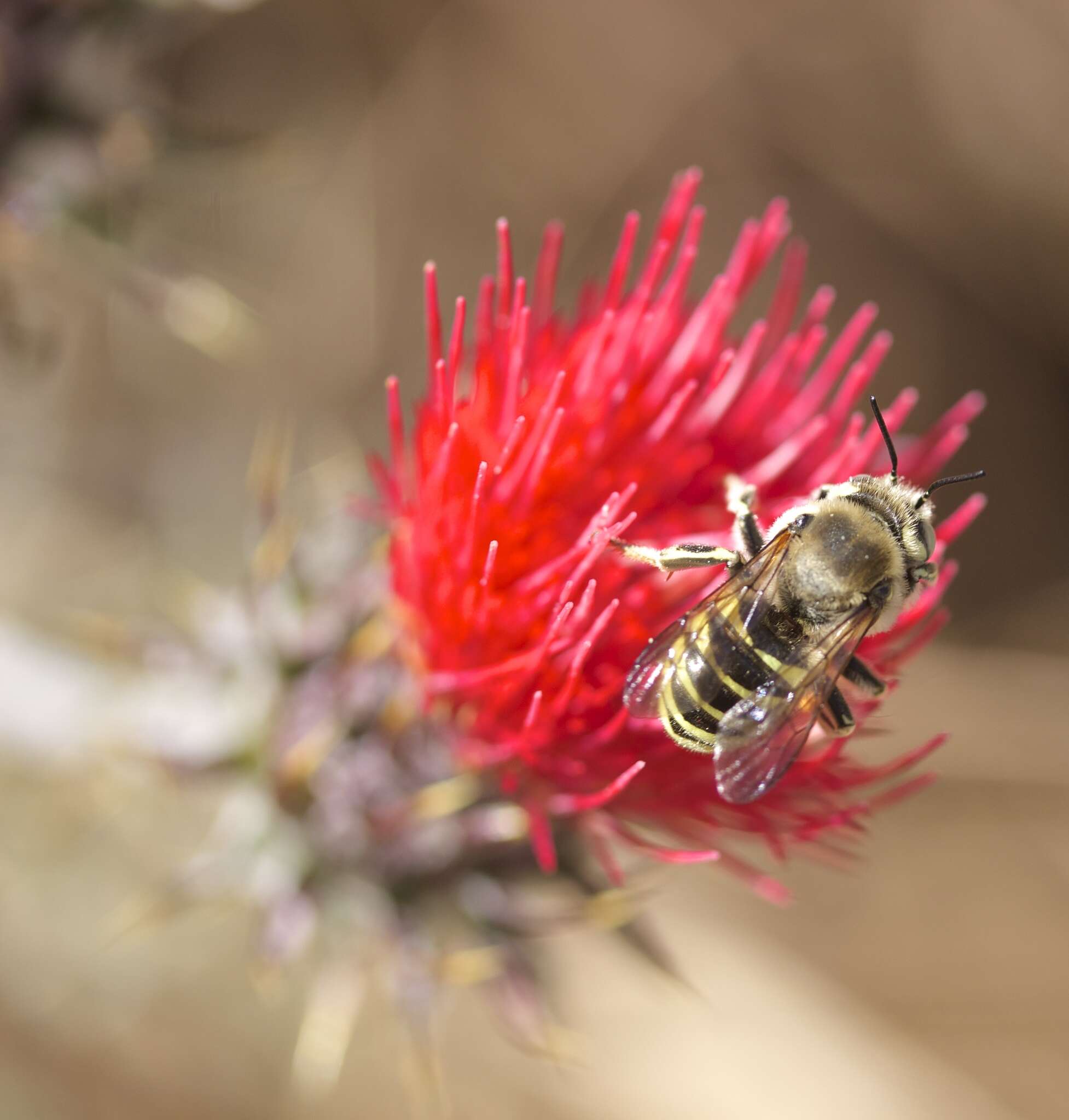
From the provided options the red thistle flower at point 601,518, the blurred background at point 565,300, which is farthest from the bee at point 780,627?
the blurred background at point 565,300

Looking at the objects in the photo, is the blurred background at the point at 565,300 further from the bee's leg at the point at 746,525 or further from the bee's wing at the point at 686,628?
the bee's wing at the point at 686,628

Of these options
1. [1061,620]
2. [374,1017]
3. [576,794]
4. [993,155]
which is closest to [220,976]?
[374,1017]

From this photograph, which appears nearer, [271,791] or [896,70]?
[271,791]

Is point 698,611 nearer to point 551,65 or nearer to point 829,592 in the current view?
point 829,592

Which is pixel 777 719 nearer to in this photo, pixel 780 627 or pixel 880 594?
pixel 780 627

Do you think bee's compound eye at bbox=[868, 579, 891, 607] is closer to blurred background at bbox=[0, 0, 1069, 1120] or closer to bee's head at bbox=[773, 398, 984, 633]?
bee's head at bbox=[773, 398, 984, 633]

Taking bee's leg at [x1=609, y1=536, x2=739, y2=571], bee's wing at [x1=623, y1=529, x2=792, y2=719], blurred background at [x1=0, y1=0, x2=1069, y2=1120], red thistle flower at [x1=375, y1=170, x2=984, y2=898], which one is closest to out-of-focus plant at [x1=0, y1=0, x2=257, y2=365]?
blurred background at [x1=0, y1=0, x2=1069, y2=1120]

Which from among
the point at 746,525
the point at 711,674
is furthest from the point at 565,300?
the point at 711,674
